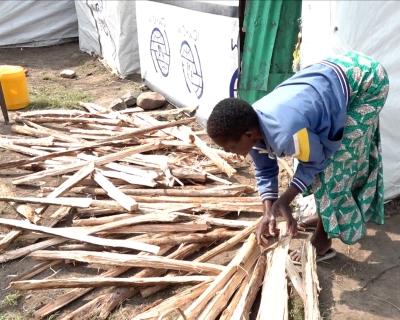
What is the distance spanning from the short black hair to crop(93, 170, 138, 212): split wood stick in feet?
5.93

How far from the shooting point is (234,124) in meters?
2.54

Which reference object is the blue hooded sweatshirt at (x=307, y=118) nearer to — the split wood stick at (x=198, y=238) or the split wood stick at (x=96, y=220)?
the split wood stick at (x=198, y=238)

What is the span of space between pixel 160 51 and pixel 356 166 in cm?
521

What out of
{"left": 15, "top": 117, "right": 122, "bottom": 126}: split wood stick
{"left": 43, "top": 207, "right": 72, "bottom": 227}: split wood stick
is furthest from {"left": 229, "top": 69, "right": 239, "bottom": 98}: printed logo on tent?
{"left": 43, "top": 207, "right": 72, "bottom": 227}: split wood stick

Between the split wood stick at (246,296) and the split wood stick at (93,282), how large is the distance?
34 cm

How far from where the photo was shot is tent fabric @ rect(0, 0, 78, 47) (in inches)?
456

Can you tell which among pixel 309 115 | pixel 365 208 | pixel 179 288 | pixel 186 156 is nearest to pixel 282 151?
pixel 309 115

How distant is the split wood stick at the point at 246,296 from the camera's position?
2.92 m

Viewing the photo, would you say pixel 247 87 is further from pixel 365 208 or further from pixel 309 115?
pixel 309 115

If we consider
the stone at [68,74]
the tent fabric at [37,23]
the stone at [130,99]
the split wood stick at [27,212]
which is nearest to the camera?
the split wood stick at [27,212]

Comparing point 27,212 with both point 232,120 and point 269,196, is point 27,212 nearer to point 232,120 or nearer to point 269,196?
point 269,196

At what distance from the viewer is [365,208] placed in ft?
11.4

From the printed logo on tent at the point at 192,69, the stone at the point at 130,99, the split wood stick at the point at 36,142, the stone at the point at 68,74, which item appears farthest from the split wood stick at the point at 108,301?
the stone at the point at 68,74

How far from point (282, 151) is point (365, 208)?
118 centimetres
